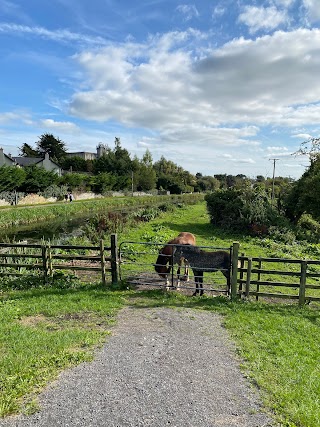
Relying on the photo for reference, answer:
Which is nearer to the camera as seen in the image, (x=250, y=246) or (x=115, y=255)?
(x=115, y=255)

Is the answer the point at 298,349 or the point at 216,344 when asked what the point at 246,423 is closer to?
the point at 216,344

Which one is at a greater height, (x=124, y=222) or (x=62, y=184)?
(x=62, y=184)

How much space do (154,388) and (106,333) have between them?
7.08 feet

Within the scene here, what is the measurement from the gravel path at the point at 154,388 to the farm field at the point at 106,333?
271 mm

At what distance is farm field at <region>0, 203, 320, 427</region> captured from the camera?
429 centimetres

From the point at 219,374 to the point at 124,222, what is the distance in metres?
20.8

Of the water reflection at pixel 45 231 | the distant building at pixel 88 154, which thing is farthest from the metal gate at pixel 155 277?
the distant building at pixel 88 154

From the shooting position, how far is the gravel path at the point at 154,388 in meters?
3.79

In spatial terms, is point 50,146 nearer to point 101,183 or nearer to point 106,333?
point 101,183

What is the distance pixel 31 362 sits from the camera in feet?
16.3

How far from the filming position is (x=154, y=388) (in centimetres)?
441

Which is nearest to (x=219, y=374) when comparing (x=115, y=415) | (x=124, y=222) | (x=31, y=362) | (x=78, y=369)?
(x=115, y=415)

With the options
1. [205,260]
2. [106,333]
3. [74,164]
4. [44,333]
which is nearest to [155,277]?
[205,260]

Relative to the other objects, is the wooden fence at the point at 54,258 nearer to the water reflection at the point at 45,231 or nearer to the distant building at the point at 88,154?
the water reflection at the point at 45,231
